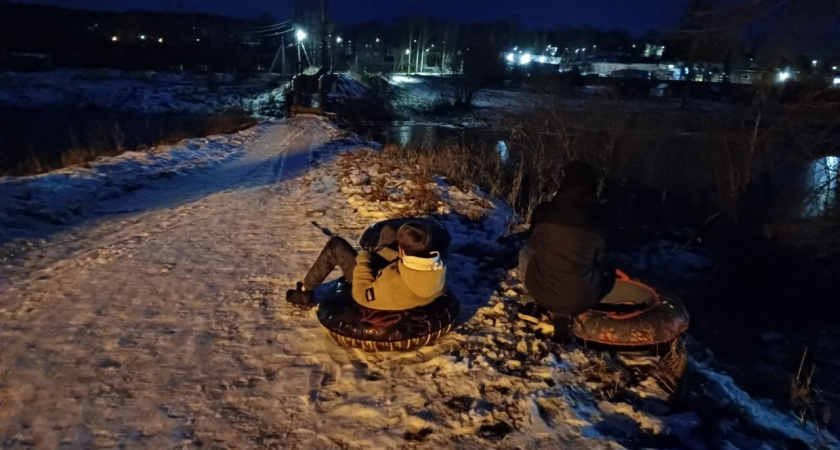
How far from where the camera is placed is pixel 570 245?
181 inches

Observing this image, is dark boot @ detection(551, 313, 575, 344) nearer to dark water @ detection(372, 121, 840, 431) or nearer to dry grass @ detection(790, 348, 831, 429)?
dark water @ detection(372, 121, 840, 431)

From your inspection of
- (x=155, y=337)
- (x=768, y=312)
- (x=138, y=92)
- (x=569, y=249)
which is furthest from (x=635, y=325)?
(x=138, y=92)

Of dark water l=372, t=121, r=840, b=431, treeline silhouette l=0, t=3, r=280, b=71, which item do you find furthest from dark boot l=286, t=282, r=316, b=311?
treeline silhouette l=0, t=3, r=280, b=71

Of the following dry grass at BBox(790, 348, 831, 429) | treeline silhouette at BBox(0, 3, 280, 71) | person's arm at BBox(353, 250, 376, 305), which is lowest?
dry grass at BBox(790, 348, 831, 429)

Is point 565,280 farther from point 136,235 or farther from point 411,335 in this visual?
point 136,235

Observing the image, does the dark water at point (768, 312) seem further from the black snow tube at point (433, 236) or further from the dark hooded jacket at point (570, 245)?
the black snow tube at point (433, 236)

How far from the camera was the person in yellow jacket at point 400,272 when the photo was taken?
4234 millimetres

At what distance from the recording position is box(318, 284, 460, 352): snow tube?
4.51 m

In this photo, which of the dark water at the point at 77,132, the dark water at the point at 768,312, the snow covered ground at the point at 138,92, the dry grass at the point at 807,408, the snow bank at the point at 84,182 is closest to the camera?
the dry grass at the point at 807,408

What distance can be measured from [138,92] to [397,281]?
160ft

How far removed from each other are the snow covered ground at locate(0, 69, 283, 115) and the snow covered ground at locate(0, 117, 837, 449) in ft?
113

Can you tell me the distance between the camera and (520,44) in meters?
102

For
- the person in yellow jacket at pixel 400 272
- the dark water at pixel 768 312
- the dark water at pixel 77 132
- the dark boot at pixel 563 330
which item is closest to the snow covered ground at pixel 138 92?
the dark water at pixel 77 132

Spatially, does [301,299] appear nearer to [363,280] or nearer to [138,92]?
[363,280]
